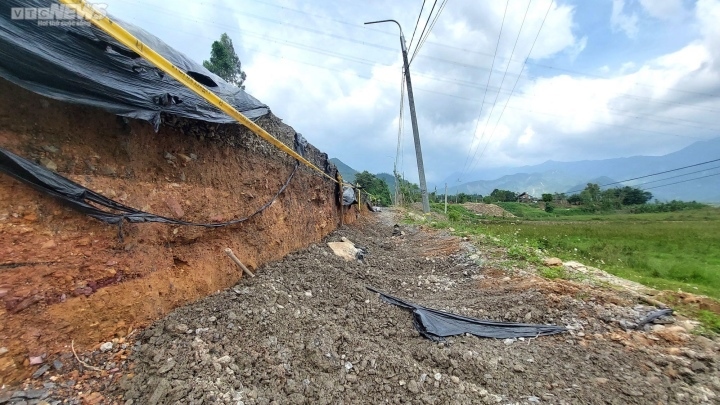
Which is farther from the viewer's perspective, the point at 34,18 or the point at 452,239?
the point at 452,239

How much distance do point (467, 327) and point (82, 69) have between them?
3925 mm

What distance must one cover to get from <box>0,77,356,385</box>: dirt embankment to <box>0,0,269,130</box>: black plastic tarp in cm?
25

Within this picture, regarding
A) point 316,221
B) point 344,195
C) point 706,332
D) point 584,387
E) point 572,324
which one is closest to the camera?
point 584,387

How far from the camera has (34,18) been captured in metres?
1.82

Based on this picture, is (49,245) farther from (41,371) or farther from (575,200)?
(575,200)

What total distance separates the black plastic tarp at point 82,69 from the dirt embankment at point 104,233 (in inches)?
9.7

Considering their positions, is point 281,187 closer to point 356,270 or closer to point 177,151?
point 356,270

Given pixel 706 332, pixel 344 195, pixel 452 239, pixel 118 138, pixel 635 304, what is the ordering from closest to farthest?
pixel 118 138 → pixel 706 332 → pixel 635 304 → pixel 452 239 → pixel 344 195

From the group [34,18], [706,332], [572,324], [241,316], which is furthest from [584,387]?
[34,18]

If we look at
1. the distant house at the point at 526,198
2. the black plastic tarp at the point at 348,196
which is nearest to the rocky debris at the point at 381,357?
the black plastic tarp at the point at 348,196

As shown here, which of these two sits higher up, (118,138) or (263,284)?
(118,138)

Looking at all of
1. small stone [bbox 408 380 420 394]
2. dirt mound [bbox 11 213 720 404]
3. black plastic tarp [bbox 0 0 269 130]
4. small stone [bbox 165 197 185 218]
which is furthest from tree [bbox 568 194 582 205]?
black plastic tarp [bbox 0 0 269 130]

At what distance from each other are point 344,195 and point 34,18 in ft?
30.7

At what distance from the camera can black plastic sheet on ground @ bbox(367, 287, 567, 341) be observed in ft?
10.6
